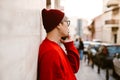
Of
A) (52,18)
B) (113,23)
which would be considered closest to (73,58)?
(52,18)

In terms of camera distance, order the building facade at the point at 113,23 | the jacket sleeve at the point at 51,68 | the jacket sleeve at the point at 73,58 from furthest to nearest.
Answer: the building facade at the point at 113,23 → the jacket sleeve at the point at 73,58 → the jacket sleeve at the point at 51,68

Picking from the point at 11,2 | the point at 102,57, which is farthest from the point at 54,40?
the point at 102,57

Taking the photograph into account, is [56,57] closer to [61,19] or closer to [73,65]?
[61,19]

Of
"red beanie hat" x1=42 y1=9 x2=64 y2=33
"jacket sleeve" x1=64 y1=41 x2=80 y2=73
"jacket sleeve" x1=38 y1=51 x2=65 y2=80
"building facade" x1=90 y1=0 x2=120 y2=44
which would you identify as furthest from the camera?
"building facade" x1=90 y1=0 x2=120 y2=44

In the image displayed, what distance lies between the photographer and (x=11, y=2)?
2.66 feet

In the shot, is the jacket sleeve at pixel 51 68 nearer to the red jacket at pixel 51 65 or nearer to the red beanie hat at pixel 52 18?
the red jacket at pixel 51 65

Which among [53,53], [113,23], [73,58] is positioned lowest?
[73,58]

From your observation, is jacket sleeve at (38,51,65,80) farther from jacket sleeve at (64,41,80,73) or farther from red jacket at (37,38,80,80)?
jacket sleeve at (64,41,80,73)

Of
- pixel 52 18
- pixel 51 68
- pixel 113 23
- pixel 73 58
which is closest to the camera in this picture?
pixel 51 68

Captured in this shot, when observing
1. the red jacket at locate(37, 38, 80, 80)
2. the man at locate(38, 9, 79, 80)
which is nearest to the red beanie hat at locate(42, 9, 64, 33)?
the man at locate(38, 9, 79, 80)

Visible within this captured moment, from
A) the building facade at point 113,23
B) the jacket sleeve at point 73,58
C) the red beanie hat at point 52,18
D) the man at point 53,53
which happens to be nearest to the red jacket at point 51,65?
the man at point 53,53

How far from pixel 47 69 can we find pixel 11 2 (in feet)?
2.86

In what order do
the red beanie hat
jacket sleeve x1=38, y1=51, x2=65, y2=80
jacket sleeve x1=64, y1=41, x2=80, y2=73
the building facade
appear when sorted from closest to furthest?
jacket sleeve x1=38, y1=51, x2=65, y2=80 → the red beanie hat → jacket sleeve x1=64, y1=41, x2=80, y2=73 → the building facade

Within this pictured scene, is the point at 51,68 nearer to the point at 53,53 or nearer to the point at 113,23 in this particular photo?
the point at 53,53
